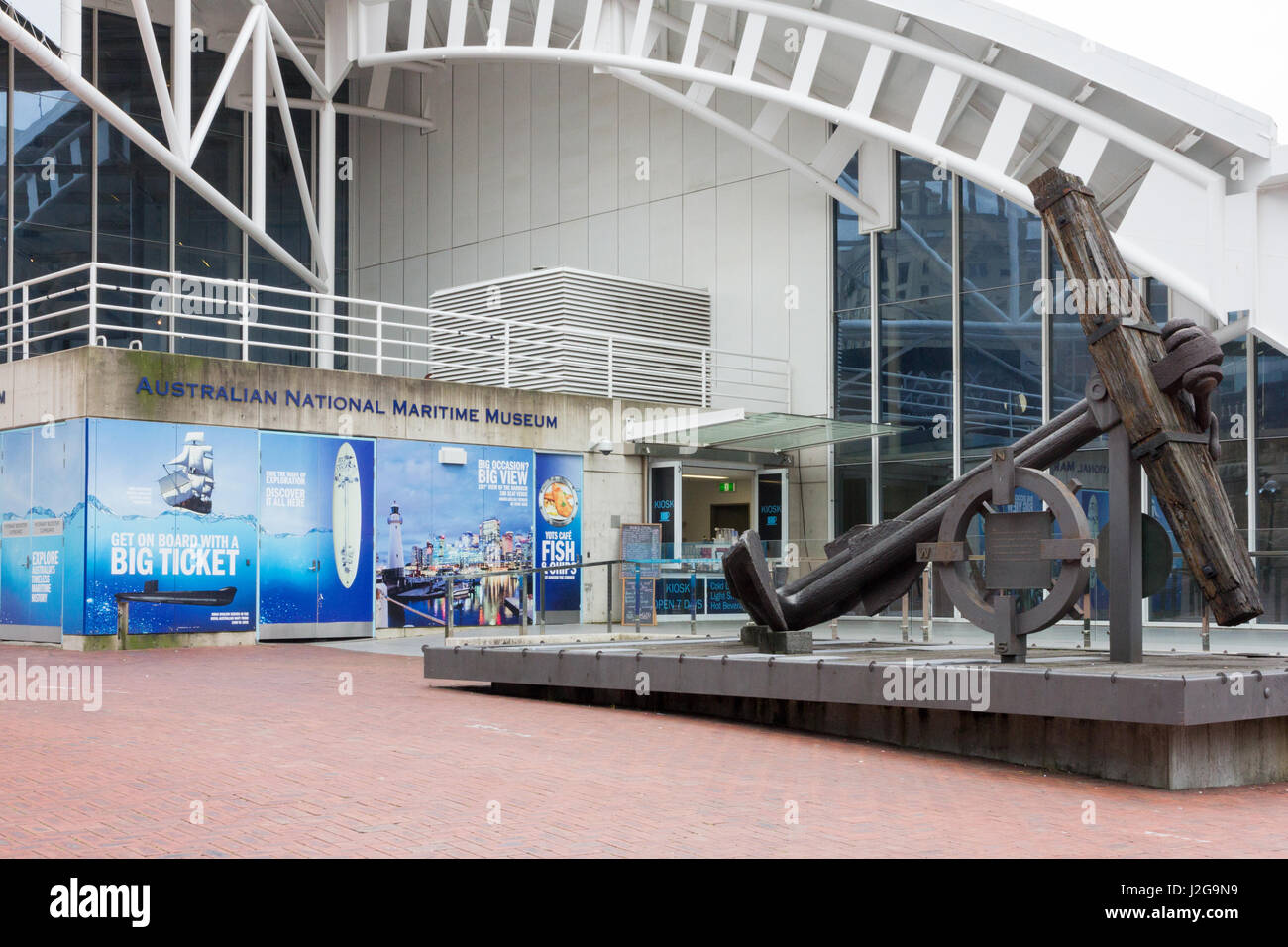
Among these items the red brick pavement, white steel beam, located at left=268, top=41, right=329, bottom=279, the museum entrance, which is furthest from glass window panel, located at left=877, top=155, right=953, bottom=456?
the red brick pavement

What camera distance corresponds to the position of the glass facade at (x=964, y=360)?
20.0 meters

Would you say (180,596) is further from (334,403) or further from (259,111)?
(259,111)

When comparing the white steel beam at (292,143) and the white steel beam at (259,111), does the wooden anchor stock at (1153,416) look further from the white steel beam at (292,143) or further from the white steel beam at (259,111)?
the white steel beam at (292,143)

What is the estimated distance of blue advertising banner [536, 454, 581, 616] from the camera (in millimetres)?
22562

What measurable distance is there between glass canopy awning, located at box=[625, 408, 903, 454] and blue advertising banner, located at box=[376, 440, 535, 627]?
9.00ft

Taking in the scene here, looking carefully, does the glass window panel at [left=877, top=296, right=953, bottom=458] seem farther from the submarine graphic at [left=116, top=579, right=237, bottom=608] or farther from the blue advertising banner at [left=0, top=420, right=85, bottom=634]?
the blue advertising banner at [left=0, top=420, right=85, bottom=634]

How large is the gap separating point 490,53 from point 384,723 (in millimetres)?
16364

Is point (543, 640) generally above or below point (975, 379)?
below

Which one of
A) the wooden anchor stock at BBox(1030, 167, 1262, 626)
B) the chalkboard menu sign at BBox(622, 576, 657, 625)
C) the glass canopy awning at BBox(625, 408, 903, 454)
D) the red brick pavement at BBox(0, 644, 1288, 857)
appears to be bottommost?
the red brick pavement at BBox(0, 644, 1288, 857)

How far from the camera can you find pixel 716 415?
73.3ft

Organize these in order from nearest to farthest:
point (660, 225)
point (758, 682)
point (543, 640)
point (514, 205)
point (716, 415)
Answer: point (758, 682), point (543, 640), point (716, 415), point (660, 225), point (514, 205)

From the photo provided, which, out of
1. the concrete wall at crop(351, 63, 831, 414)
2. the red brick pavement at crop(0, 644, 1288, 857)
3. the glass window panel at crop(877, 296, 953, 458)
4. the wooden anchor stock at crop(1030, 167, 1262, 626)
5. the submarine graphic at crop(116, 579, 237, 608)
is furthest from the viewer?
the concrete wall at crop(351, 63, 831, 414)

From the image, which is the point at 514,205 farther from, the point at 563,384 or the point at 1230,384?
the point at 1230,384
